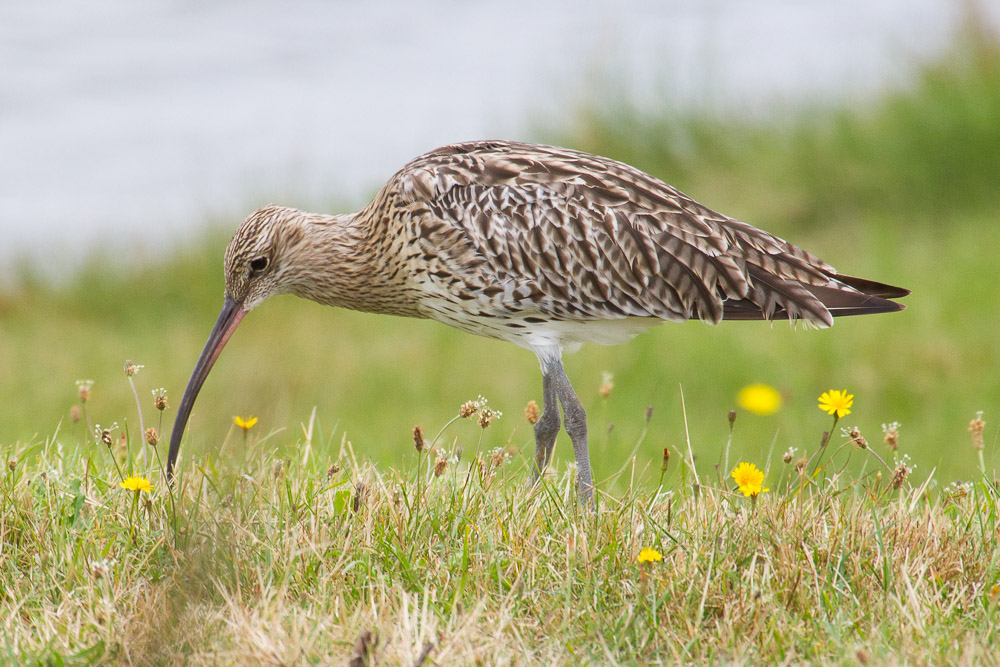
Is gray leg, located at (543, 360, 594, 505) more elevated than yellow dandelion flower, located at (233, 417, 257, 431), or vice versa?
yellow dandelion flower, located at (233, 417, 257, 431)

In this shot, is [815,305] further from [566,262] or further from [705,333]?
[705,333]

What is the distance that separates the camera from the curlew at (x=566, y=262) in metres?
5.39

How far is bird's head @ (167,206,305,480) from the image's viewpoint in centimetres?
583

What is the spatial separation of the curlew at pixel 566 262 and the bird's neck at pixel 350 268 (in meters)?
0.02

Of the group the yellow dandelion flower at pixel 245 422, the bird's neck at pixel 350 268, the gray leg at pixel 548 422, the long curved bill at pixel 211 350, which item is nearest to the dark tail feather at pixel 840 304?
the gray leg at pixel 548 422

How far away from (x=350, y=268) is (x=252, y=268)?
19.6 inches

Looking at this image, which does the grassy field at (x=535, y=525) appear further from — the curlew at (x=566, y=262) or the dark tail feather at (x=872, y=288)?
the dark tail feather at (x=872, y=288)

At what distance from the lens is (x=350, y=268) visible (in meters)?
5.80

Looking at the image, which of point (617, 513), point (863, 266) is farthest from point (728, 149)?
point (617, 513)

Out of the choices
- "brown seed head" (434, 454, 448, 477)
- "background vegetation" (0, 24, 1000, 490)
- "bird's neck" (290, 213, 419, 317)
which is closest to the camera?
"brown seed head" (434, 454, 448, 477)

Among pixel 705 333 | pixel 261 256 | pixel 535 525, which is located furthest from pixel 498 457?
pixel 705 333

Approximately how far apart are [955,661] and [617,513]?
49.7 inches

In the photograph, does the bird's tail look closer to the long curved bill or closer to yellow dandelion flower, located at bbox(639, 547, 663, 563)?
yellow dandelion flower, located at bbox(639, 547, 663, 563)

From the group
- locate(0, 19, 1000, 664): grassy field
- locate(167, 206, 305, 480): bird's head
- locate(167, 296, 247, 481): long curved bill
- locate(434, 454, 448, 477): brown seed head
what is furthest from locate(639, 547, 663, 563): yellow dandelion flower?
locate(167, 206, 305, 480): bird's head
